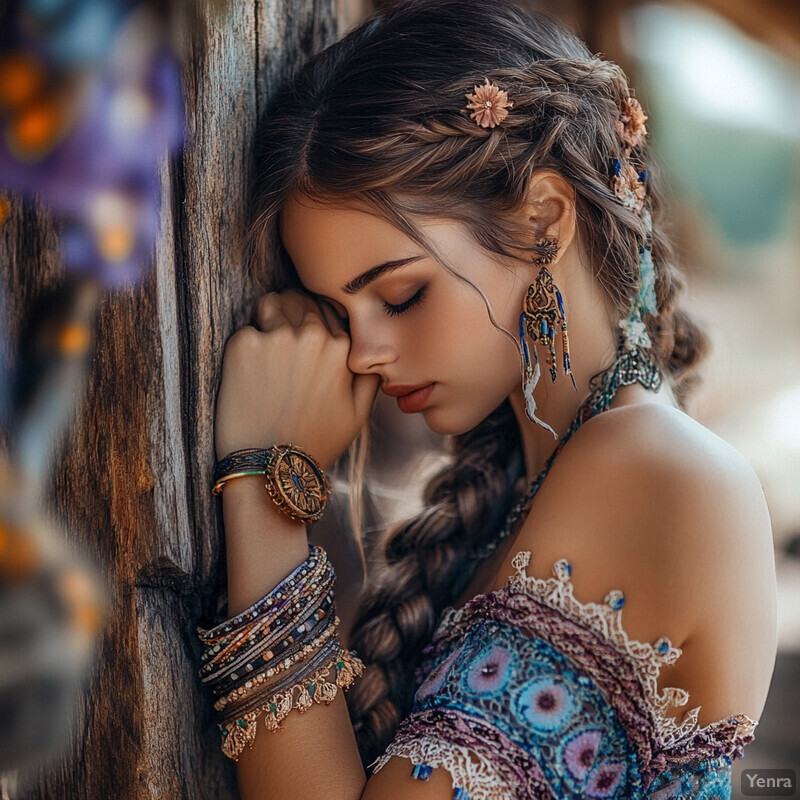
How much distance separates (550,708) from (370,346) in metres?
0.60

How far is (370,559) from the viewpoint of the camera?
1.85 m

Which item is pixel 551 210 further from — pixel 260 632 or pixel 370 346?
pixel 260 632

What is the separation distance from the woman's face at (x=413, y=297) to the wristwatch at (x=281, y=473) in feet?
0.66

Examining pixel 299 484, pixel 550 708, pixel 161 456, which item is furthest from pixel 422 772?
pixel 161 456

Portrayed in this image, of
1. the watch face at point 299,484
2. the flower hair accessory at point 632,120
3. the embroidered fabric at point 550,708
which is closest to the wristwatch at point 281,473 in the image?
the watch face at point 299,484

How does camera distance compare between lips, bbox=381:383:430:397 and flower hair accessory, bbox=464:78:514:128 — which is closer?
flower hair accessory, bbox=464:78:514:128

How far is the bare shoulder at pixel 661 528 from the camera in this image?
120 centimetres

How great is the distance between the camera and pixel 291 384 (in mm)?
1399

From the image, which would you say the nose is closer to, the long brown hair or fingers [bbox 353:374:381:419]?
fingers [bbox 353:374:381:419]

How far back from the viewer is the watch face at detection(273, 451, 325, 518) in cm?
131

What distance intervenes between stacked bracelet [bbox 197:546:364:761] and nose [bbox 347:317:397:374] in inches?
14.4

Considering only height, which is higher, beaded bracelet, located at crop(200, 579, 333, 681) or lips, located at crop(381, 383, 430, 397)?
lips, located at crop(381, 383, 430, 397)

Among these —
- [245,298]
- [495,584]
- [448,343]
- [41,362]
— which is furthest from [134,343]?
[495,584]

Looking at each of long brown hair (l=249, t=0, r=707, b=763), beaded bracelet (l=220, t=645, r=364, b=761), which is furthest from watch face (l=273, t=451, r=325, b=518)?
long brown hair (l=249, t=0, r=707, b=763)
